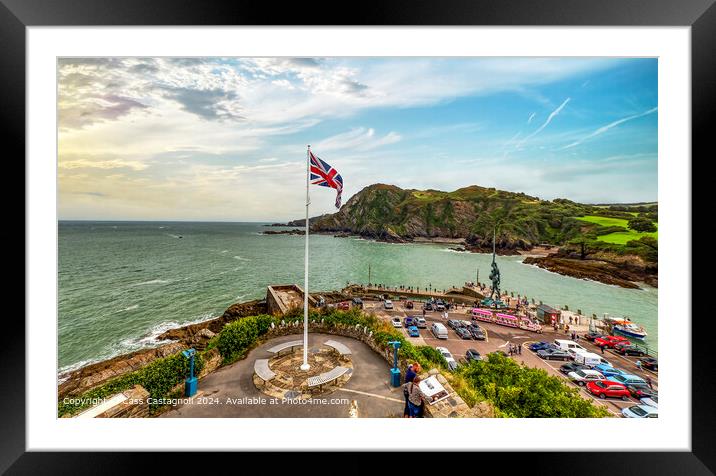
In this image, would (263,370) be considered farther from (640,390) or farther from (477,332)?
(477,332)

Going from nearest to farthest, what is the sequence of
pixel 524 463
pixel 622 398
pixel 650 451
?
1. pixel 524 463
2. pixel 650 451
3. pixel 622 398

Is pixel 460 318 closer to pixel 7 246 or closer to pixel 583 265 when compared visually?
pixel 583 265

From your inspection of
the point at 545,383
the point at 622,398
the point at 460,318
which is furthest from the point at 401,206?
the point at 545,383

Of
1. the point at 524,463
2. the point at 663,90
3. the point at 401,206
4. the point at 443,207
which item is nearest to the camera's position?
the point at 524,463

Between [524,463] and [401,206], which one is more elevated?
[401,206]

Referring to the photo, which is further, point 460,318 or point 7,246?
point 460,318

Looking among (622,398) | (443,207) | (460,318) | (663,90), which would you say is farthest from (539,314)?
(443,207)
